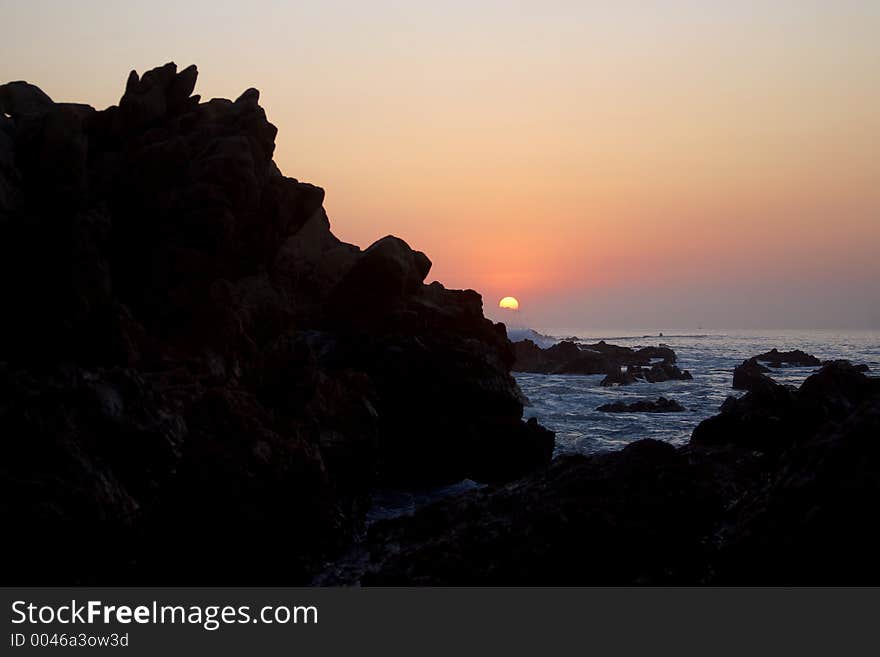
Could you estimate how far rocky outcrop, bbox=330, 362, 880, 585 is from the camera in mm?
8680

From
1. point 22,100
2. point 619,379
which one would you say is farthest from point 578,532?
point 619,379

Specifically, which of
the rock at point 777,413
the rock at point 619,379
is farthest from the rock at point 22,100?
the rock at point 619,379

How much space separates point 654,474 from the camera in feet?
41.8

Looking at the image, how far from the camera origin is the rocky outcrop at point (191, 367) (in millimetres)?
11227

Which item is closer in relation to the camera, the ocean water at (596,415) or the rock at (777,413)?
the rock at (777,413)

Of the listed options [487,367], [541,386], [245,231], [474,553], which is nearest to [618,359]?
[541,386]

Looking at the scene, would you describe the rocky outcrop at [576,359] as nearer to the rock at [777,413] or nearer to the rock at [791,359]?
the rock at [791,359]

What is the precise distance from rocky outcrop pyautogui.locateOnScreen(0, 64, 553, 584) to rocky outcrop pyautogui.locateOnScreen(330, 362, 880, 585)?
3.16 m

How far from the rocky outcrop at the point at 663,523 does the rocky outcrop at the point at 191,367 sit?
10.4ft

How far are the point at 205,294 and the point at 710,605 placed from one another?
16062 mm

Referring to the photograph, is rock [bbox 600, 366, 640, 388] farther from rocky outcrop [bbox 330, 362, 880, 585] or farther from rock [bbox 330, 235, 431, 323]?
rocky outcrop [bbox 330, 362, 880, 585]

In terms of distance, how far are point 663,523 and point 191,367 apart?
1266 cm

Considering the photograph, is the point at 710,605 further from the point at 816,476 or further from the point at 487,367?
the point at 487,367

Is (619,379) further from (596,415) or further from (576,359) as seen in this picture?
(596,415)
